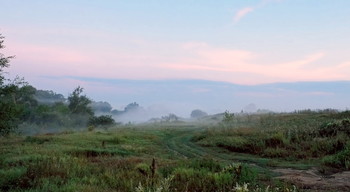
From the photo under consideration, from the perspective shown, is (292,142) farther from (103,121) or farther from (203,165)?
(103,121)

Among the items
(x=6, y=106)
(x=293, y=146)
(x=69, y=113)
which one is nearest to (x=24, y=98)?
(x=69, y=113)

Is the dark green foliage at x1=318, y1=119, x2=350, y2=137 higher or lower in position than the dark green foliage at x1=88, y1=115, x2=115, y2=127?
higher

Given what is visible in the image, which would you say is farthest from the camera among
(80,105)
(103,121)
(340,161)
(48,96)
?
(48,96)

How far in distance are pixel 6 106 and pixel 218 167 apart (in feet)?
80.7

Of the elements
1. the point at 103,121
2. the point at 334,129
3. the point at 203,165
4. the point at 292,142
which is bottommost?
the point at 103,121

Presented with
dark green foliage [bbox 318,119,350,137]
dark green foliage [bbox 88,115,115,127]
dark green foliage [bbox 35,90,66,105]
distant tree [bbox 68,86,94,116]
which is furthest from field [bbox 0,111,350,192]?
dark green foliage [bbox 35,90,66,105]

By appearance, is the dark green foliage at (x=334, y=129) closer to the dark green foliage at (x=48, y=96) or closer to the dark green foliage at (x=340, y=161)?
the dark green foliage at (x=340, y=161)

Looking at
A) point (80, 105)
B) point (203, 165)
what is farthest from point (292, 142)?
point (80, 105)

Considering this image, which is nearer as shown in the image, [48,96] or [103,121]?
[103,121]

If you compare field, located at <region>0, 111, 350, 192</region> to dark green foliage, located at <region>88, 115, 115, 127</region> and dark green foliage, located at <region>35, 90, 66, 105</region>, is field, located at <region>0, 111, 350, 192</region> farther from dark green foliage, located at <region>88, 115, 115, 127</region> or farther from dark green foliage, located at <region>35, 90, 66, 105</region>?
dark green foliage, located at <region>35, 90, 66, 105</region>

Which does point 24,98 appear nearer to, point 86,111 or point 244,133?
point 86,111

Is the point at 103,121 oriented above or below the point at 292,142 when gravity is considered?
below

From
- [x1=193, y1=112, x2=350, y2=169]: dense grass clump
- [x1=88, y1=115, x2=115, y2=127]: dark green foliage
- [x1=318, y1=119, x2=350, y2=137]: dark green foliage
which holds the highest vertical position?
[x1=318, y1=119, x2=350, y2=137]: dark green foliage

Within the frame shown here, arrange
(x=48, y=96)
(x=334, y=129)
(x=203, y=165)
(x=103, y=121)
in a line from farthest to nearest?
(x=48, y=96), (x=103, y=121), (x=334, y=129), (x=203, y=165)
